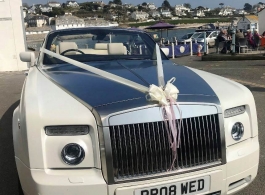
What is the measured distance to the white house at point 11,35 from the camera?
16.1 metres

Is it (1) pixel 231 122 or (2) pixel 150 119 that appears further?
(1) pixel 231 122

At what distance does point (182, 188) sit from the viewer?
2.65 meters

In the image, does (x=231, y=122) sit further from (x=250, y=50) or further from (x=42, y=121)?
(x=250, y=50)

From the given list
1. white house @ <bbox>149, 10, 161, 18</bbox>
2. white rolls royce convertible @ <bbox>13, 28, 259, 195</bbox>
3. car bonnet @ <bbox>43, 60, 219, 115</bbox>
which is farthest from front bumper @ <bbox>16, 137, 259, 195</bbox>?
white house @ <bbox>149, 10, 161, 18</bbox>

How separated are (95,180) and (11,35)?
15147 mm

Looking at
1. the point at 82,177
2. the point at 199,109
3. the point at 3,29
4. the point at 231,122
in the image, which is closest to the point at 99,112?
the point at 82,177

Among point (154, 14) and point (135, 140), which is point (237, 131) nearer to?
point (135, 140)

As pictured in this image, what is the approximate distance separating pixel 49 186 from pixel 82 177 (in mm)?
236

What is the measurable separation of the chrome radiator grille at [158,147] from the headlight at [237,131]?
236mm

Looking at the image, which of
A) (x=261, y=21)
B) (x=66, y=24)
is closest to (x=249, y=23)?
(x=261, y=21)

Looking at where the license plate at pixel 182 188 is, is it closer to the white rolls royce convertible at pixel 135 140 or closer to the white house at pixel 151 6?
the white rolls royce convertible at pixel 135 140

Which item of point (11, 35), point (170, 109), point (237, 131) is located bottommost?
point (237, 131)

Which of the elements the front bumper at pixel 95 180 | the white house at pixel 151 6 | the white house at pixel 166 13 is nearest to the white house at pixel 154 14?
the white house at pixel 166 13

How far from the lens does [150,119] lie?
253cm
